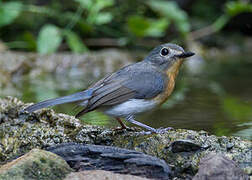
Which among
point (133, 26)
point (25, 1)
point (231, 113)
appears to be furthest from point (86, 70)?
point (231, 113)

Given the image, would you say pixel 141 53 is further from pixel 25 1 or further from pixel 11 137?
pixel 11 137

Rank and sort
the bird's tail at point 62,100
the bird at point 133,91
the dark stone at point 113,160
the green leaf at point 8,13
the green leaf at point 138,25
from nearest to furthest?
1. the dark stone at point 113,160
2. the bird's tail at point 62,100
3. the bird at point 133,91
4. the green leaf at point 8,13
5. the green leaf at point 138,25

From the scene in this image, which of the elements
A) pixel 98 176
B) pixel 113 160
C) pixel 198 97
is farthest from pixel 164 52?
pixel 198 97

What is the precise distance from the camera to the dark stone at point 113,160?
3176 mm

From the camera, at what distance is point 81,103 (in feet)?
14.3

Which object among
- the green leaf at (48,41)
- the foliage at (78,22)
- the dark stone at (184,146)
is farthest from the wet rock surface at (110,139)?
the foliage at (78,22)

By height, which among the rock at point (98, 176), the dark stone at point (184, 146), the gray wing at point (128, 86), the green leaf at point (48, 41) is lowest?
the rock at point (98, 176)

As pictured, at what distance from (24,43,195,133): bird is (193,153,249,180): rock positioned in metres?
0.86

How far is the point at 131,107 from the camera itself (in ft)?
13.5

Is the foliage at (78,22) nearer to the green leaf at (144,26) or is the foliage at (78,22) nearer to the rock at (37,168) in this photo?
the green leaf at (144,26)

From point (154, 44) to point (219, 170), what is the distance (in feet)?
27.1

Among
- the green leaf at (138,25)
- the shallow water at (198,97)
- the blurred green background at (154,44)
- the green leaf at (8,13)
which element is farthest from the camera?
the green leaf at (138,25)

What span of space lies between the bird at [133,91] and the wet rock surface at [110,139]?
0.64 ft

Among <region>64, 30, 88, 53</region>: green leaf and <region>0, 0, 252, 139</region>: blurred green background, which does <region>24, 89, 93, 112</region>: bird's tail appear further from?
<region>64, 30, 88, 53</region>: green leaf
